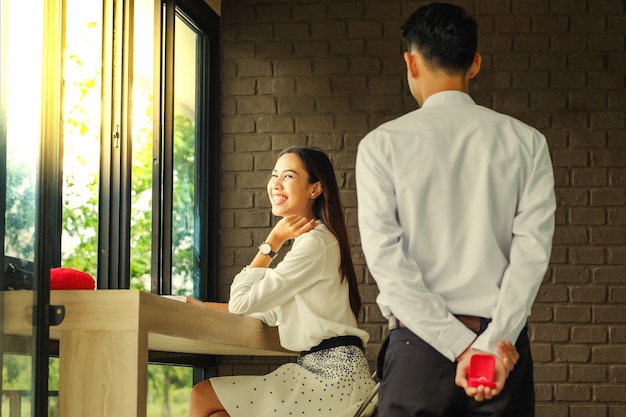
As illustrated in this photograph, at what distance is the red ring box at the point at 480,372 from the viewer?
1.92 m

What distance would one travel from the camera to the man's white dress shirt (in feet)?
6.52

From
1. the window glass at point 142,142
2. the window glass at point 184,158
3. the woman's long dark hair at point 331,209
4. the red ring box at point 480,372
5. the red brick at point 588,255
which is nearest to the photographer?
the red ring box at point 480,372

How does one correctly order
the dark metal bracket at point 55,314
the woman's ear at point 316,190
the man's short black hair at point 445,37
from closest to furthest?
the man's short black hair at point 445,37 < the dark metal bracket at point 55,314 < the woman's ear at point 316,190

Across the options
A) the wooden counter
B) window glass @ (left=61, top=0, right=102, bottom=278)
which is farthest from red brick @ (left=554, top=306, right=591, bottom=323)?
the wooden counter

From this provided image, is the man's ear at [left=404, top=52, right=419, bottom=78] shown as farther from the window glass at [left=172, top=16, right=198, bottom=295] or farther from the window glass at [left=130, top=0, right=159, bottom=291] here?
the window glass at [left=172, top=16, right=198, bottom=295]

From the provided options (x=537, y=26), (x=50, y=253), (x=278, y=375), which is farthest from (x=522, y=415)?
(x=537, y=26)

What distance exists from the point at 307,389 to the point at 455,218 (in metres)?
1.40

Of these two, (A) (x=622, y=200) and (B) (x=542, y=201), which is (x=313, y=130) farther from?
(B) (x=542, y=201)

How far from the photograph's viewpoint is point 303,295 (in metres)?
3.43

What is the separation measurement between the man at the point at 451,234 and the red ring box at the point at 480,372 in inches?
0.4

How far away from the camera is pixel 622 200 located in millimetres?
4875

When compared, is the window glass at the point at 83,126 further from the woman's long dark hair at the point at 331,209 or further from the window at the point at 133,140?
the woman's long dark hair at the point at 331,209

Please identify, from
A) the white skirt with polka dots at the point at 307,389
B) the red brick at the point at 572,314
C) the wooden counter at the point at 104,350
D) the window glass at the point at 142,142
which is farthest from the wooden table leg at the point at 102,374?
the red brick at the point at 572,314

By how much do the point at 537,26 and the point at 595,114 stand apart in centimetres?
49
